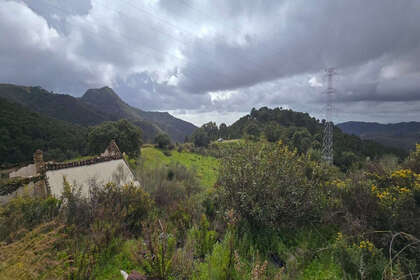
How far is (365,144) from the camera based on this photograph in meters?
48.4

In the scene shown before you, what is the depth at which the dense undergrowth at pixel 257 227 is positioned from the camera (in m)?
3.05

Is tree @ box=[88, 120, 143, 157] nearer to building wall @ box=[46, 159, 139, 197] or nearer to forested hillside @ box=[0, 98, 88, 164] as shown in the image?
forested hillside @ box=[0, 98, 88, 164]

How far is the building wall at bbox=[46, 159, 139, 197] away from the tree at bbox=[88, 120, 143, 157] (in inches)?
651

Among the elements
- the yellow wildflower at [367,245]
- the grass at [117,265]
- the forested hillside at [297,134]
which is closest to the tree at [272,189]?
the yellow wildflower at [367,245]

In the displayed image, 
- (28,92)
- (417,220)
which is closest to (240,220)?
(417,220)

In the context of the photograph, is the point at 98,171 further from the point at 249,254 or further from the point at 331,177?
the point at 331,177

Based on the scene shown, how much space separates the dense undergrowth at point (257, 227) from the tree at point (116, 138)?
2121 centimetres

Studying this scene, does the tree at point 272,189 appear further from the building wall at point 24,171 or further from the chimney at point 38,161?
the building wall at point 24,171

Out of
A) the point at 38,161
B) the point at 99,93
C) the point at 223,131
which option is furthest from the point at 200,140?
the point at 99,93

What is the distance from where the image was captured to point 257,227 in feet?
14.5

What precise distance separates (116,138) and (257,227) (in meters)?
24.5

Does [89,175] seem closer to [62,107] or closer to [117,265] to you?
[117,265]

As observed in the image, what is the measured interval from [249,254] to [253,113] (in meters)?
83.8

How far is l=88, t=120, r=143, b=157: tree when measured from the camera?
979 inches
